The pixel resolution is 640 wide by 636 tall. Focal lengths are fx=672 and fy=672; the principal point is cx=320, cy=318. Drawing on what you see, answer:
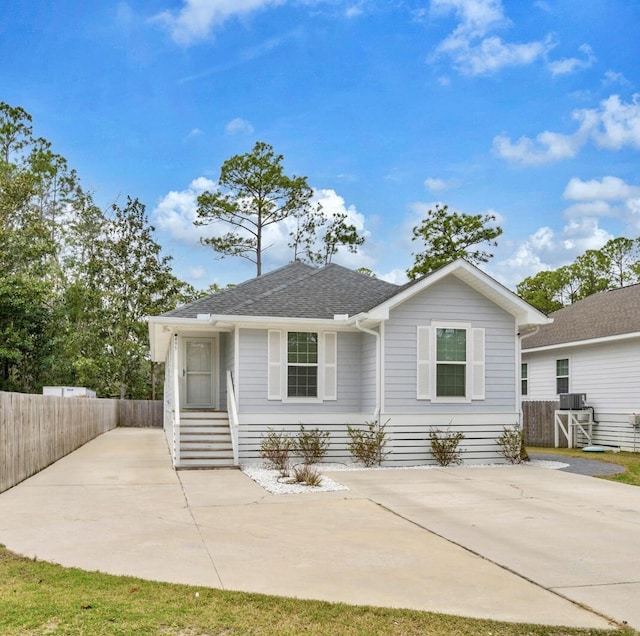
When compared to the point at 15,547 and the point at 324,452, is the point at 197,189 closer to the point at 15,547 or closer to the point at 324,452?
the point at 324,452

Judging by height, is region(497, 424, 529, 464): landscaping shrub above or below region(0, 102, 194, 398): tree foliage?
below

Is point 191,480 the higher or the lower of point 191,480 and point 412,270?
the lower

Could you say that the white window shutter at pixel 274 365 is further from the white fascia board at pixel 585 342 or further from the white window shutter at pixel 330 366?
the white fascia board at pixel 585 342

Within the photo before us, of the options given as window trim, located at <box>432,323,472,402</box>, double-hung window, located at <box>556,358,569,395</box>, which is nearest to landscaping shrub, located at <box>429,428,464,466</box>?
window trim, located at <box>432,323,472,402</box>

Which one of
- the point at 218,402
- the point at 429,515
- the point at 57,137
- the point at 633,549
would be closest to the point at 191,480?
the point at 429,515

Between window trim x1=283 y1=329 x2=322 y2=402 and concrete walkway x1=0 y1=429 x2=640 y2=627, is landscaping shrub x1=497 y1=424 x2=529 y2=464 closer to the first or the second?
concrete walkway x1=0 y1=429 x2=640 y2=627

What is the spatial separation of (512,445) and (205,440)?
670 centimetres

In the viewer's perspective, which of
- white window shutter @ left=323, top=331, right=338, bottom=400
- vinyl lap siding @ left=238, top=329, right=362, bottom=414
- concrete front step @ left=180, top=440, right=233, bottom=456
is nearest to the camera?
concrete front step @ left=180, top=440, right=233, bottom=456

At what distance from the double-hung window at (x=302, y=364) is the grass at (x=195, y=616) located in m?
9.60

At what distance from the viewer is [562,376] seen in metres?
21.5

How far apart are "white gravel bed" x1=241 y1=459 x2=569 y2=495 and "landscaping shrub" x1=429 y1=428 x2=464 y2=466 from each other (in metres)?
0.27

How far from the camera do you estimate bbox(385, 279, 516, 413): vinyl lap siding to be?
1445cm

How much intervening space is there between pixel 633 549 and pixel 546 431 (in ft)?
48.0

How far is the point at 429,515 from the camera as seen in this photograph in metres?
8.77
